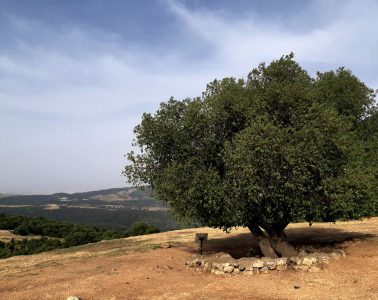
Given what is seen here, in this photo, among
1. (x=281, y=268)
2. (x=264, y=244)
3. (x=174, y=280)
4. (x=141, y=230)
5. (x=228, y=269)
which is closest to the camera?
(x=174, y=280)

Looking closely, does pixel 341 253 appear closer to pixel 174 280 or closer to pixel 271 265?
pixel 271 265

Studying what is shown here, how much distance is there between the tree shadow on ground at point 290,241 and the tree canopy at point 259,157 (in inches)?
170

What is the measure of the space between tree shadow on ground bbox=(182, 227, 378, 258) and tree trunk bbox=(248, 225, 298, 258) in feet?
7.99

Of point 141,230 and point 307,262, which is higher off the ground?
point 307,262

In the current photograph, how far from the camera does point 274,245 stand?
2322cm

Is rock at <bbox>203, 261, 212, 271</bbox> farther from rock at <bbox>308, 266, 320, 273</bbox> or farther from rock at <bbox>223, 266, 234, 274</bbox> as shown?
rock at <bbox>308, 266, 320, 273</bbox>

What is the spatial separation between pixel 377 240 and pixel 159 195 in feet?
49.3

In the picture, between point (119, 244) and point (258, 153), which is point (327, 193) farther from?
point (119, 244)

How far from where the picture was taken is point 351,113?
27.2 metres

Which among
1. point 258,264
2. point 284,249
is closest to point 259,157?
point 258,264

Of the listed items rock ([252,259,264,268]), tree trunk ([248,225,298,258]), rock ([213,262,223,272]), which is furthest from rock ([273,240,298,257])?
rock ([213,262,223,272])

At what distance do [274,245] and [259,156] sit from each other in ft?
22.6

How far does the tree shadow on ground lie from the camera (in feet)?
86.9

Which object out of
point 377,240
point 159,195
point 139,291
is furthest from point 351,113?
point 139,291
